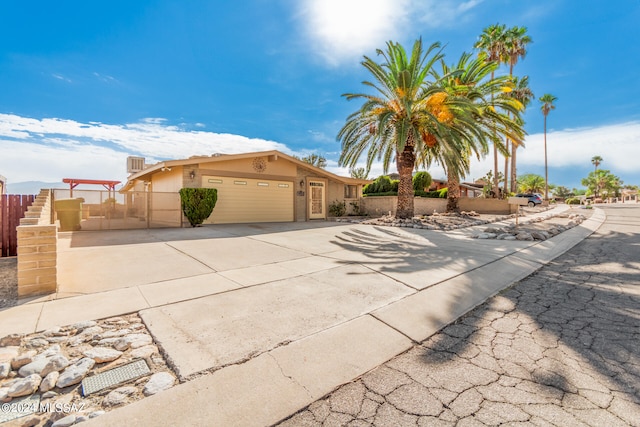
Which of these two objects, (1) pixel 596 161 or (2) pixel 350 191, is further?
(1) pixel 596 161

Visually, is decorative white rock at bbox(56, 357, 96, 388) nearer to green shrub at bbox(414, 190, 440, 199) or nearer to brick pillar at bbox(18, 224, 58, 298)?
brick pillar at bbox(18, 224, 58, 298)

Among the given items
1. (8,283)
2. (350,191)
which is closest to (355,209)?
(350,191)

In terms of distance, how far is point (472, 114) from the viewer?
15.0 metres

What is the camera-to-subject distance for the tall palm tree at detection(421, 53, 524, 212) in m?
12.6

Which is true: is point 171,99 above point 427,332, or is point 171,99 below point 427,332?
above

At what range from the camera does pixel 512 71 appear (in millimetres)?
27734

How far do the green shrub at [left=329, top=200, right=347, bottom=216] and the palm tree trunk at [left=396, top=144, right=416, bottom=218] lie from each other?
4.76 m

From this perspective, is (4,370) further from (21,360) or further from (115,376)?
(115,376)

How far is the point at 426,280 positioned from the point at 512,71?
33.0m

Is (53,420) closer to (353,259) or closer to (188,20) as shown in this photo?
(353,259)

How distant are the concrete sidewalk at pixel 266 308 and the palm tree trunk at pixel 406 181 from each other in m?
7.15

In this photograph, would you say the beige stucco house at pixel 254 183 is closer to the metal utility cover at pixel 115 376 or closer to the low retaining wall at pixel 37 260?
the low retaining wall at pixel 37 260

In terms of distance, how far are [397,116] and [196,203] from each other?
10.5 metres

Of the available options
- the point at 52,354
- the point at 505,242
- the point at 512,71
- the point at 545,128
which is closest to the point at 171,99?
the point at 52,354
